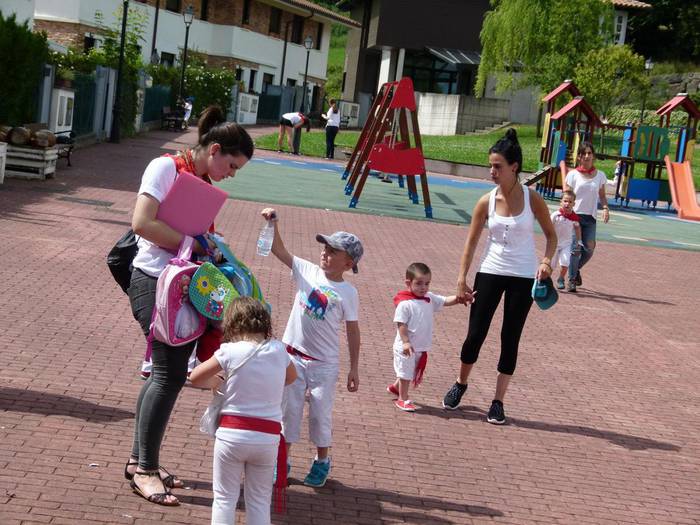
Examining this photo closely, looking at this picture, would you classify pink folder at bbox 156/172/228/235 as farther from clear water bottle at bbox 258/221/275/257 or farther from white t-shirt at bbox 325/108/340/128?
white t-shirt at bbox 325/108/340/128

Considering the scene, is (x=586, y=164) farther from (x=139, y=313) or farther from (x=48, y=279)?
(x=139, y=313)

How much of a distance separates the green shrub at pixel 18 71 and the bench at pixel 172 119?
21703 mm

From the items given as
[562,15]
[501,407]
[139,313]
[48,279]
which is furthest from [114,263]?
[562,15]

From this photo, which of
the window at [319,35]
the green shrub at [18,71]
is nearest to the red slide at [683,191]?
the green shrub at [18,71]

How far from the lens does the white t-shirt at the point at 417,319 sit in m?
7.24

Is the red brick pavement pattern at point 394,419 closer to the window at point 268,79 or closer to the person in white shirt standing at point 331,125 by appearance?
the person in white shirt standing at point 331,125

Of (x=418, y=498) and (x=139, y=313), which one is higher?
(x=139, y=313)

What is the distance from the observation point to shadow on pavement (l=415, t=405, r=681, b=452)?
715 cm

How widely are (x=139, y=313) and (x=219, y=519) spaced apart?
3.48 feet

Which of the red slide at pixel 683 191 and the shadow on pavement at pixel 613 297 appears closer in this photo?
the shadow on pavement at pixel 613 297

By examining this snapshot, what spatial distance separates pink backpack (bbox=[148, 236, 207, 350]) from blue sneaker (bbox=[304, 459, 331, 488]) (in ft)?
3.64

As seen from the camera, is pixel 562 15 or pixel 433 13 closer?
pixel 562 15

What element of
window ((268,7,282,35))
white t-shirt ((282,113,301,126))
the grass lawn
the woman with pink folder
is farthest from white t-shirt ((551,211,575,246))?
window ((268,7,282,35))

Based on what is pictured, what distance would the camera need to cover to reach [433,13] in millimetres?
63969
